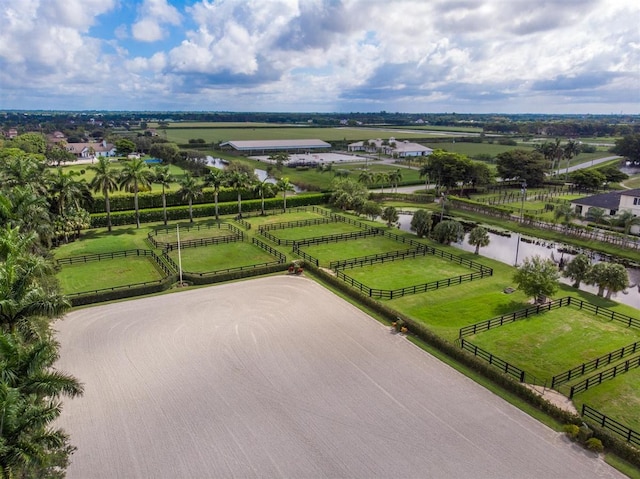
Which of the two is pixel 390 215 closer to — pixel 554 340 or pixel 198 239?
pixel 198 239

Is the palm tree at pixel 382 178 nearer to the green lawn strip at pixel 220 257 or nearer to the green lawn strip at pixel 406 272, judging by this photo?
the green lawn strip at pixel 220 257

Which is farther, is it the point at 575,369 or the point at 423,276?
the point at 423,276

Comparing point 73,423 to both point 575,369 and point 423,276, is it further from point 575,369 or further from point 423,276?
point 423,276

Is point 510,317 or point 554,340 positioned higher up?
point 510,317

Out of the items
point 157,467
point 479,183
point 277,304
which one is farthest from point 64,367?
point 479,183

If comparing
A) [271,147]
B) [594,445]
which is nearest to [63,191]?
[594,445]

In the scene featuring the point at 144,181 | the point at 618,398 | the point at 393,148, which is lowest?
the point at 618,398
